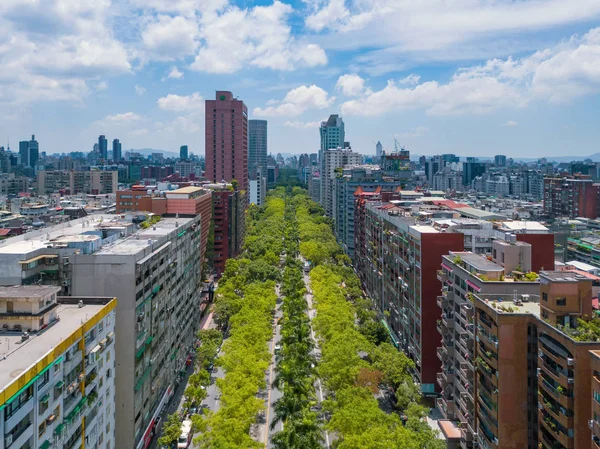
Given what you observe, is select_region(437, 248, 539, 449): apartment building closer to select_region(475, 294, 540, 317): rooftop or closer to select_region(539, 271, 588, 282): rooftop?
select_region(475, 294, 540, 317): rooftop

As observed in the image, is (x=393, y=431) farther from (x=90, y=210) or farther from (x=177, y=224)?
(x=90, y=210)

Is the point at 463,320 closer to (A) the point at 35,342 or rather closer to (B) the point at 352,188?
(A) the point at 35,342

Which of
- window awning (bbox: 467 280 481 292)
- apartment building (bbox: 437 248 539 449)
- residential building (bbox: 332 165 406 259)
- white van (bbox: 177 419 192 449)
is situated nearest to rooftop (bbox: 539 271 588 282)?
apartment building (bbox: 437 248 539 449)

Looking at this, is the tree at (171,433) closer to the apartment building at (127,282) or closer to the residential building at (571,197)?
the apartment building at (127,282)

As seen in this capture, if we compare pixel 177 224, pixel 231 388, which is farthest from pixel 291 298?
pixel 231 388

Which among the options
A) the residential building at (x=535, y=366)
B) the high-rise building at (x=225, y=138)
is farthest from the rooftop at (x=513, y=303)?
the high-rise building at (x=225, y=138)

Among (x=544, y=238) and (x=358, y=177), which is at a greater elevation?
(x=358, y=177)
